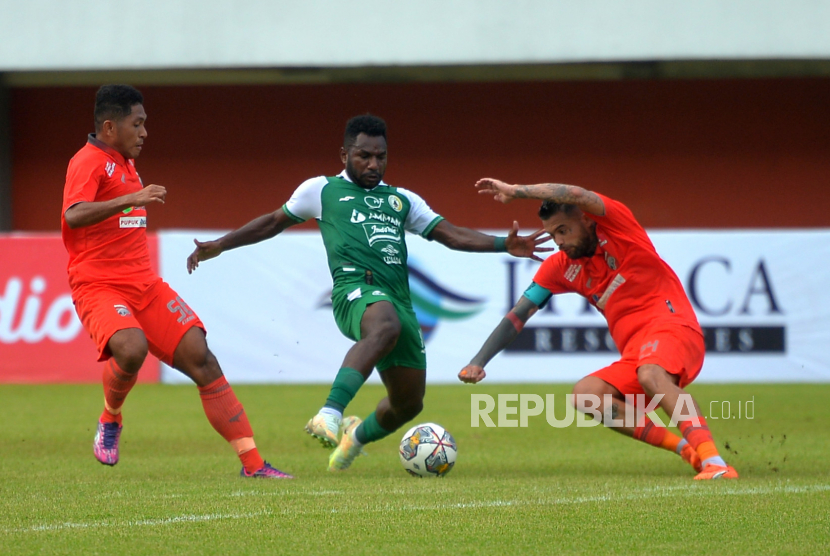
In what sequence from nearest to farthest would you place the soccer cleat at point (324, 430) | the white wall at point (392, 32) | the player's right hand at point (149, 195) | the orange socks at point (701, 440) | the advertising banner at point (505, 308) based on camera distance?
the soccer cleat at point (324, 430) → the player's right hand at point (149, 195) → the orange socks at point (701, 440) → the advertising banner at point (505, 308) → the white wall at point (392, 32)

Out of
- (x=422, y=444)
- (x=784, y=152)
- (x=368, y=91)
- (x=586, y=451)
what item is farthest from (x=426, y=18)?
(x=422, y=444)

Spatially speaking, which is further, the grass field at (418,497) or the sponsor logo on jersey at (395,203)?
the sponsor logo on jersey at (395,203)

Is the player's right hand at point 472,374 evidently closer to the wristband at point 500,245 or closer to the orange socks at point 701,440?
the wristband at point 500,245

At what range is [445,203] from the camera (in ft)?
60.1

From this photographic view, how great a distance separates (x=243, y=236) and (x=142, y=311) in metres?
0.78

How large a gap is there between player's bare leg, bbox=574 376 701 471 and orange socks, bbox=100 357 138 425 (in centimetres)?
256

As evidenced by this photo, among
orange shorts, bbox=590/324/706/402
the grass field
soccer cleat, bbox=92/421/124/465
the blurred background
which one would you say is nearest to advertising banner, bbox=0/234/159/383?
the blurred background

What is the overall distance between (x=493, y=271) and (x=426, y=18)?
551 centimetres

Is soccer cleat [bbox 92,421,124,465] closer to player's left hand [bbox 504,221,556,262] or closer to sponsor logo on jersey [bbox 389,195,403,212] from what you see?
sponsor logo on jersey [bbox 389,195,403,212]

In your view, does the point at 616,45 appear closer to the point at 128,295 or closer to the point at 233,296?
the point at 233,296

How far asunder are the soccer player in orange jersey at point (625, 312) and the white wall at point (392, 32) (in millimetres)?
10751

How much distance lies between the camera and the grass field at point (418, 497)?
398 cm
